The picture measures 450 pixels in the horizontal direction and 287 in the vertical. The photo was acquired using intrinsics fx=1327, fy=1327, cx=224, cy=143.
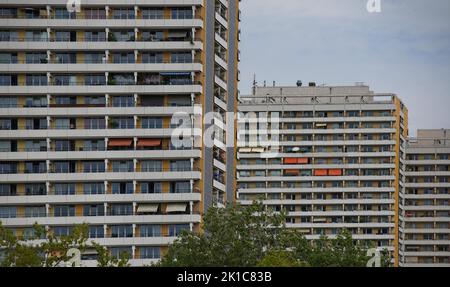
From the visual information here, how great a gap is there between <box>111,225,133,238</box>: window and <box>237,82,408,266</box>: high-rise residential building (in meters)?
71.9

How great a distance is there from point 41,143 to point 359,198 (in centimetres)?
8228

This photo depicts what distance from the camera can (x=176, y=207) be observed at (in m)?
97.6

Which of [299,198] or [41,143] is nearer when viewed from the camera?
[41,143]

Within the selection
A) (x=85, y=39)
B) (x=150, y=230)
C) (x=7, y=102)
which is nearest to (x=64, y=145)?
(x=7, y=102)

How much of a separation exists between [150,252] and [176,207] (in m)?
4.07

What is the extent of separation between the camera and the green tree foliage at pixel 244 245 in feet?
204

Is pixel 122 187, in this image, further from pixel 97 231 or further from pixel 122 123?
pixel 122 123

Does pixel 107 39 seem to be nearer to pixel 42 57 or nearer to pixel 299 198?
pixel 42 57

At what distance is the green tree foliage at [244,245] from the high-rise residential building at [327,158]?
9258 cm

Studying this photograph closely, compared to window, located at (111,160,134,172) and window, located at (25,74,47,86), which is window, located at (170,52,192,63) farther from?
window, located at (25,74,47,86)

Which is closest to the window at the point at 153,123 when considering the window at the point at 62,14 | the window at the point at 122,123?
the window at the point at 122,123
